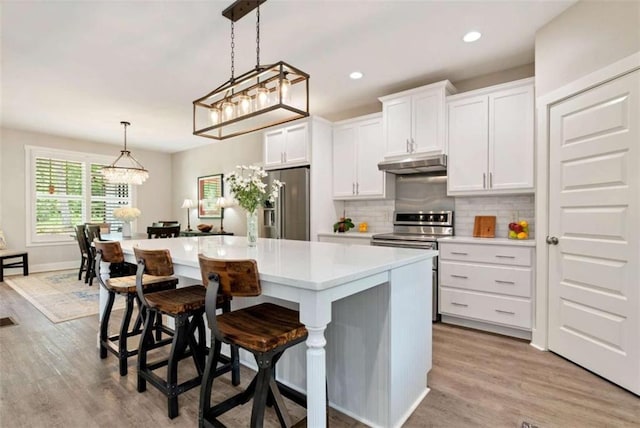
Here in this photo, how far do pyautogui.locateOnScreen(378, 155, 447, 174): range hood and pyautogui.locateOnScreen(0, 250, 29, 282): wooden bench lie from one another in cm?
609

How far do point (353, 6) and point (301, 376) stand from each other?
262 centimetres

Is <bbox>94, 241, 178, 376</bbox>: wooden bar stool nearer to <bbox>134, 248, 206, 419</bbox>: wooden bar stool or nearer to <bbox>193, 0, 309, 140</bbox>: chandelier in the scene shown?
<bbox>134, 248, 206, 419</bbox>: wooden bar stool

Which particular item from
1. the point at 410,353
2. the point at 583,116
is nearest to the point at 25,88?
the point at 410,353

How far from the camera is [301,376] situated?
79.7 inches

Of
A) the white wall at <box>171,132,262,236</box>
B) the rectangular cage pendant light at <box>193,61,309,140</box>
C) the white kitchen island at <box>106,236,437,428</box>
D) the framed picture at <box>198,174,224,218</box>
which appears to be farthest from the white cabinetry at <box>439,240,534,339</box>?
the framed picture at <box>198,174,224,218</box>

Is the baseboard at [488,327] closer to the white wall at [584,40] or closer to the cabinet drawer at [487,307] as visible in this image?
the cabinet drawer at [487,307]

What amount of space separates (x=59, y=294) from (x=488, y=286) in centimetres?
538

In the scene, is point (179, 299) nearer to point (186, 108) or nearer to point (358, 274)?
point (358, 274)

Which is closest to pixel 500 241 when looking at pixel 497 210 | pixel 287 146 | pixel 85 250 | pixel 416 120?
pixel 497 210

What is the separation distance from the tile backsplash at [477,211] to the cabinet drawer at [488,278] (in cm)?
62

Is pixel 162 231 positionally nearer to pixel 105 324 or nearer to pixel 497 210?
pixel 105 324

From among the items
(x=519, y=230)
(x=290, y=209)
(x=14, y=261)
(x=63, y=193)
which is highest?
(x=63, y=193)

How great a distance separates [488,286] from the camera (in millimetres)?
3074

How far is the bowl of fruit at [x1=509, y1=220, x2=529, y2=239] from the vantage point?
127 inches
